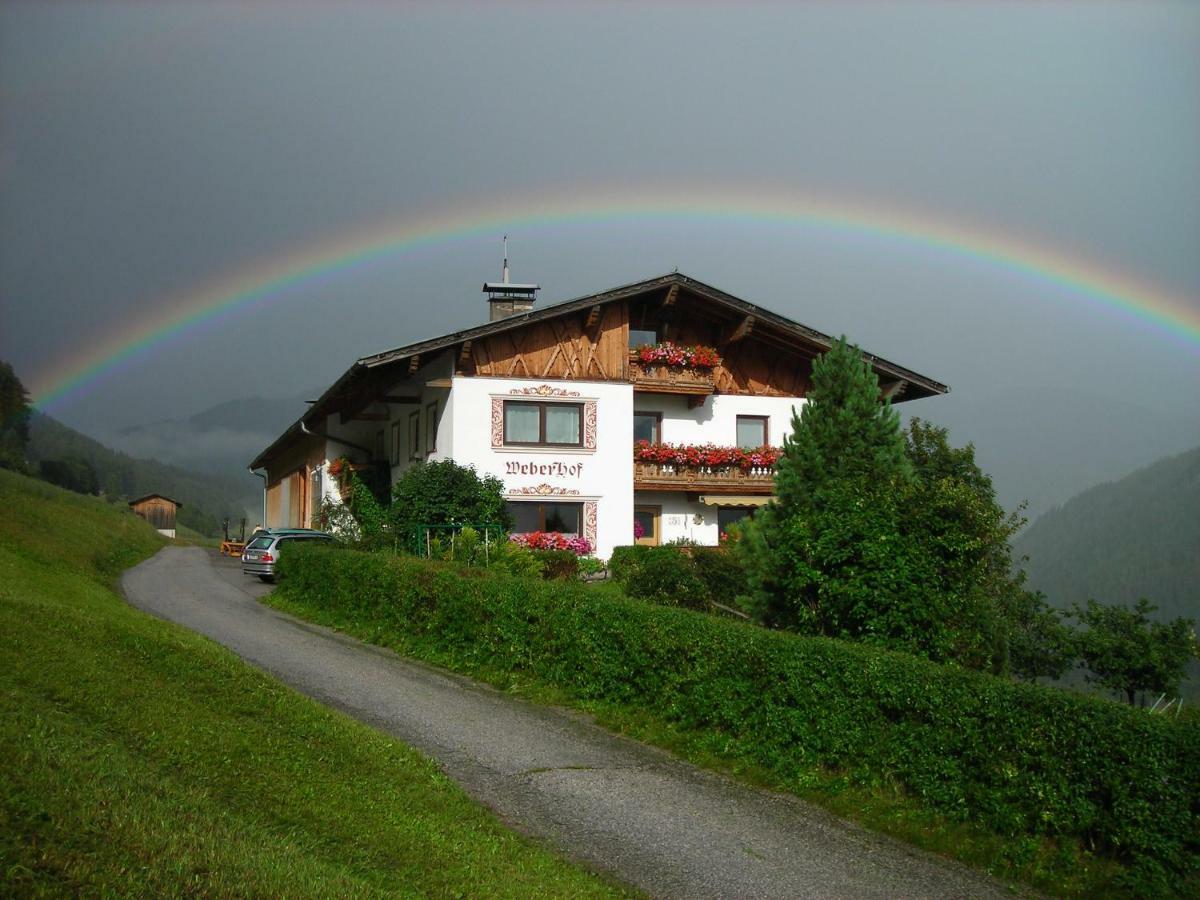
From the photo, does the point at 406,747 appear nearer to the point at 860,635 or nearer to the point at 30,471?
the point at 860,635

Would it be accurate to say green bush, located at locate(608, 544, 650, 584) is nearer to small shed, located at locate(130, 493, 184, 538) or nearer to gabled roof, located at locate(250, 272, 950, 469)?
gabled roof, located at locate(250, 272, 950, 469)

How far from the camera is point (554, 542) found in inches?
1183

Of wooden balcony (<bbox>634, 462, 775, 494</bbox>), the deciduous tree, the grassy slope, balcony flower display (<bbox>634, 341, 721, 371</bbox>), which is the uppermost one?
balcony flower display (<bbox>634, 341, 721, 371</bbox>)

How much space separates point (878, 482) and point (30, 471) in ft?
216

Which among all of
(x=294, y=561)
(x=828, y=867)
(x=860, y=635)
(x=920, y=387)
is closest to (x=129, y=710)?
(x=828, y=867)

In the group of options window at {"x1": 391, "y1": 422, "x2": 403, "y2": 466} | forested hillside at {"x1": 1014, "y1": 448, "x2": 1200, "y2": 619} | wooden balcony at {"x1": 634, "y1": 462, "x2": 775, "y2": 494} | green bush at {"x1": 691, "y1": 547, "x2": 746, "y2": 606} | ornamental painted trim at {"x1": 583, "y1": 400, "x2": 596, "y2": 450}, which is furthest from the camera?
forested hillside at {"x1": 1014, "y1": 448, "x2": 1200, "y2": 619}

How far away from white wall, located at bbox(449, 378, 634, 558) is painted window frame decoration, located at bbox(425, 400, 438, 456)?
188 centimetres

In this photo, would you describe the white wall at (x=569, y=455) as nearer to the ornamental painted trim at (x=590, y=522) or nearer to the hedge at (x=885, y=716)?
the ornamental painted trim at (x=590, y=522)

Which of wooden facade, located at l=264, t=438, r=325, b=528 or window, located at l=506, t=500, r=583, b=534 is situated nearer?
window, located at l=506, t=500, r=583, b=534

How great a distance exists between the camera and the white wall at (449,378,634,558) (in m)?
30.0

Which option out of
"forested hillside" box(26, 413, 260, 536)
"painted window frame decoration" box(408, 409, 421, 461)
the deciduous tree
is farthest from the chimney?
"forested hillside" box(26, 413, 260, 536)

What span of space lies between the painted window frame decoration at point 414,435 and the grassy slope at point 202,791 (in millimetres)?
21779

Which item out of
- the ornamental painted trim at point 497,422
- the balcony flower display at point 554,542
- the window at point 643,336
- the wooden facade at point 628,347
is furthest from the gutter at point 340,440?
the window at point 643,336

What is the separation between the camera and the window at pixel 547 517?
30.5 metres
